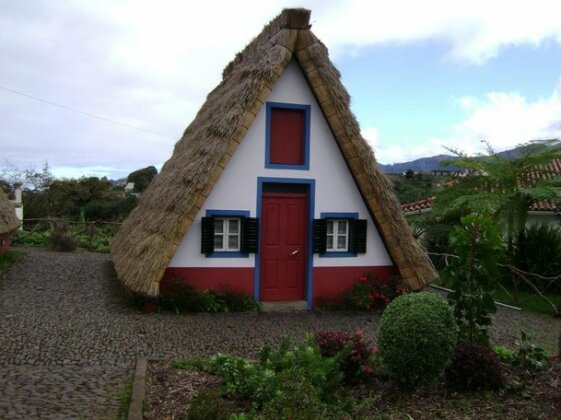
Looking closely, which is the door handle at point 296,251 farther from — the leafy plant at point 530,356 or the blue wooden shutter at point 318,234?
the leafy plant at point 530,356

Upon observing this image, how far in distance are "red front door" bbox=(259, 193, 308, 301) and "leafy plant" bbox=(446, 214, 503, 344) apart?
4325mm

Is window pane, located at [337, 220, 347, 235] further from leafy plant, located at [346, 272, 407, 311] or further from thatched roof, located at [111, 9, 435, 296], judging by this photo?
leafy plant, located at [346, 272, 407, 311]

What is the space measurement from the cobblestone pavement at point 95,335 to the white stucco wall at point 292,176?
3.45 feet

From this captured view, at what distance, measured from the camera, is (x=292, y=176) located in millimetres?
9984

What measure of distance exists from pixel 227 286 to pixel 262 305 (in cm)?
71

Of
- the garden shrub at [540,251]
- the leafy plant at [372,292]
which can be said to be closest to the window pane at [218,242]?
the leafy plant at [372,292]

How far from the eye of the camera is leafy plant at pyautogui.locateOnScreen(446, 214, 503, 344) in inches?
233

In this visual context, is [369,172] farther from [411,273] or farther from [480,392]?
Result: [480,392]

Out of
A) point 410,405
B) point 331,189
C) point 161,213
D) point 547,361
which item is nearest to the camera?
point 410,405

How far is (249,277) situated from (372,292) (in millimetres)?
2262

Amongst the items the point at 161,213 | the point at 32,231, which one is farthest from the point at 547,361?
the point at 32,231

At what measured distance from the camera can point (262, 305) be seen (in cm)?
979

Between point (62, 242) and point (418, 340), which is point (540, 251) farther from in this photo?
point (62, 242)

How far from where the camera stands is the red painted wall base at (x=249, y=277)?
9.45 m
